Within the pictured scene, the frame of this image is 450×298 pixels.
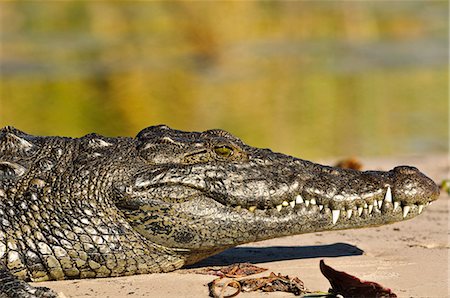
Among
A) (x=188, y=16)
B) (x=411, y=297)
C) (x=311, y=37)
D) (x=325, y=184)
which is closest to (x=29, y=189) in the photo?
(x=325, y=184)

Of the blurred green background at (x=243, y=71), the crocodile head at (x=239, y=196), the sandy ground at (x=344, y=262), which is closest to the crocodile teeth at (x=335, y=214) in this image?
the crocodile head at (x=239, y=196)

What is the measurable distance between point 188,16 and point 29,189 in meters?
17.9

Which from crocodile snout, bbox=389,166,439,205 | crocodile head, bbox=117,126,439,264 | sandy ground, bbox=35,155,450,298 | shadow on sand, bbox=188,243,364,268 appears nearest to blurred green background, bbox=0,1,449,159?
sandy ground, bbox=35,155,450,298

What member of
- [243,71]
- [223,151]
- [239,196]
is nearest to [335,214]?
[239,196]

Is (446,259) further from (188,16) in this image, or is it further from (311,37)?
(311,37)

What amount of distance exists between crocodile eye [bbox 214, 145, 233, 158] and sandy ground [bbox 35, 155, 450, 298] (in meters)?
0.78

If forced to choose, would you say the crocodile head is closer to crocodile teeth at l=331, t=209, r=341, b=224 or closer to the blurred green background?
crocodile teeth at l=331, t=209, r=341, b=224

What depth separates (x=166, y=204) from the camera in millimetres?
5355

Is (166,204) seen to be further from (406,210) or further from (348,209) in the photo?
(406,210)

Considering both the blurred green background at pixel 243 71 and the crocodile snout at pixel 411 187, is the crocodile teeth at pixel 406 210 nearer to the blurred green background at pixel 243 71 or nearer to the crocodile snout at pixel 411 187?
the crocodile snout at pixel 411 187

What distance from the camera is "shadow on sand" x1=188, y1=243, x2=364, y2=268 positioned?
5941mm

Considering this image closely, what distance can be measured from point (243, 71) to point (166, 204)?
15132 mm

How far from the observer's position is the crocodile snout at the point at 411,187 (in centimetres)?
550

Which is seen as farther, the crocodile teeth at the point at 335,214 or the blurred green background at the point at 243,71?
the blurred green background at the point at 243,71
